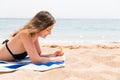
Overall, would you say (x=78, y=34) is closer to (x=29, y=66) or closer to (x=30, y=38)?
(x=30, y=38)

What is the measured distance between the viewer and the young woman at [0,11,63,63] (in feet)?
11.8

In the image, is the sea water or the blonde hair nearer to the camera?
the blonde hair

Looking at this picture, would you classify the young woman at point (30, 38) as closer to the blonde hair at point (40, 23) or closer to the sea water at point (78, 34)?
the blonde hair at point (40, 23)

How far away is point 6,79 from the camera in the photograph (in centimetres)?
289

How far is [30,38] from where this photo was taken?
143 inches

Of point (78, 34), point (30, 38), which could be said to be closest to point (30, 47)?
point (30, 38)

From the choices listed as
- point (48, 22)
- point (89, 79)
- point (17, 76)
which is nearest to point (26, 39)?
point (48, 22)

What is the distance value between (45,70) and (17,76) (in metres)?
0.46

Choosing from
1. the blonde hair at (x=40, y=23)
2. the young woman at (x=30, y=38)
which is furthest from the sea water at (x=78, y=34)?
the blonde hair at (x=40, y=23)

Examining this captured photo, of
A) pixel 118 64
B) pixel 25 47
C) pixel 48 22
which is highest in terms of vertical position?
pixel 48 22

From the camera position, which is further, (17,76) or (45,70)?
(45,70)

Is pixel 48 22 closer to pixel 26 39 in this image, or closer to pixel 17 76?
pixel 26 39

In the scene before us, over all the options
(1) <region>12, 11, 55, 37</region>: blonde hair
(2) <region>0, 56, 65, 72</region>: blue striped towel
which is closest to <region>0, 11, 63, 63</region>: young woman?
(1) <region>12, 11, 55, 37</region>: blonde hair

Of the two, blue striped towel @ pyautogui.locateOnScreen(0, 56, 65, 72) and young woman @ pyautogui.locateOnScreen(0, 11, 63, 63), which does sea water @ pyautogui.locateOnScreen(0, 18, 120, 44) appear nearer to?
young woman @ pyautogui.locateOnScreen(0, 11, 63, 63)
